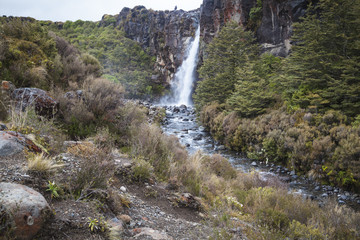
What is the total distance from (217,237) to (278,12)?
23.1 m

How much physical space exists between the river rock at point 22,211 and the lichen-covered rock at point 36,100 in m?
4.70

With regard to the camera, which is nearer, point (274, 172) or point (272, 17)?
point (274, 172)

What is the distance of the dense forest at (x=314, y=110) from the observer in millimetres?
8539

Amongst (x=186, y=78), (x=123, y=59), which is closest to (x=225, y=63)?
(x=186, y=78)

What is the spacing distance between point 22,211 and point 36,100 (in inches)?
221

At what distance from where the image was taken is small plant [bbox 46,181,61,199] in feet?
8.90

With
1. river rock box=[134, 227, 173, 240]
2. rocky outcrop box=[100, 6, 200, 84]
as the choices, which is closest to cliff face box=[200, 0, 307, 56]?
rocky outcrop box=[100, 6, 200, 84]

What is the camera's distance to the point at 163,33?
5538 cm

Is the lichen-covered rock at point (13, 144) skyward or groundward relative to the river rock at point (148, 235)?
skyward

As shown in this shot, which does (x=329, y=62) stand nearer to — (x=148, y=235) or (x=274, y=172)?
(x=274, y=172)

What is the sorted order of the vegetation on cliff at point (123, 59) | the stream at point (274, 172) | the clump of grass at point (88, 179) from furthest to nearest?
the vegetation on cliff at point (123, 59), the stream at point (274, 172), the clump of grass at point (88, 179)

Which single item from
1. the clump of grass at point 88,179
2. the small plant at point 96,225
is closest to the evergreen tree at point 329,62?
the clump of grass at point 88,179

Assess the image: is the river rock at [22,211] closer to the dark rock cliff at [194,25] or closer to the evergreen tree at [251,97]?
the evergreen tree at [251,97]

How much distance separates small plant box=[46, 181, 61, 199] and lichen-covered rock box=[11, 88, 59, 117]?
421 cm
